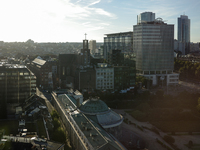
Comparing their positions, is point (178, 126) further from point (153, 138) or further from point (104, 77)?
point (104, 77)

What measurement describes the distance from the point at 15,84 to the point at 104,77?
4464 cm

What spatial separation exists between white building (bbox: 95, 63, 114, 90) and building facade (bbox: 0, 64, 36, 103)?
37.1 m

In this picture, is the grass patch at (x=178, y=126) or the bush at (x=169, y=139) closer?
the bush at (x=169, y=139)

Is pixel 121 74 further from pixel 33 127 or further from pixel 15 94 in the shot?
pixel 33 127

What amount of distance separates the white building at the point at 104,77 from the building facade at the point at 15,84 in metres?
37.1

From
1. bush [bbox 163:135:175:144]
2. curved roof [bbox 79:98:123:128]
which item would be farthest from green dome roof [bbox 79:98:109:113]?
bush [bbox 163:135:175:144]

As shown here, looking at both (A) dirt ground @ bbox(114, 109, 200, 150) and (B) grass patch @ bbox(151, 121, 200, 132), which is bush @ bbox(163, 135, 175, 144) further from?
(B) grass patch @ bbox(151, 121, 200, 132)

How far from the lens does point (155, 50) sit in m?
146

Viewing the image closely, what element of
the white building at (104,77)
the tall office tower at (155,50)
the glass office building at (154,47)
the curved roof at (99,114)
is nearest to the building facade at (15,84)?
the curved roof at (99,114)

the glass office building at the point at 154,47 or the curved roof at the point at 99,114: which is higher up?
the glass office building at the point at 154,47

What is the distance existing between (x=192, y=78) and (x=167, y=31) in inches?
1654

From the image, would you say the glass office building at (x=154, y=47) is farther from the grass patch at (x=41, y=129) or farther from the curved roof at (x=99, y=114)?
the grass patch at (x=41, y=129)

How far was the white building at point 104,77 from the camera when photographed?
115188 mm

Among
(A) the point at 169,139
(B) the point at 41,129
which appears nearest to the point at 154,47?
(A) the point at 169,139
